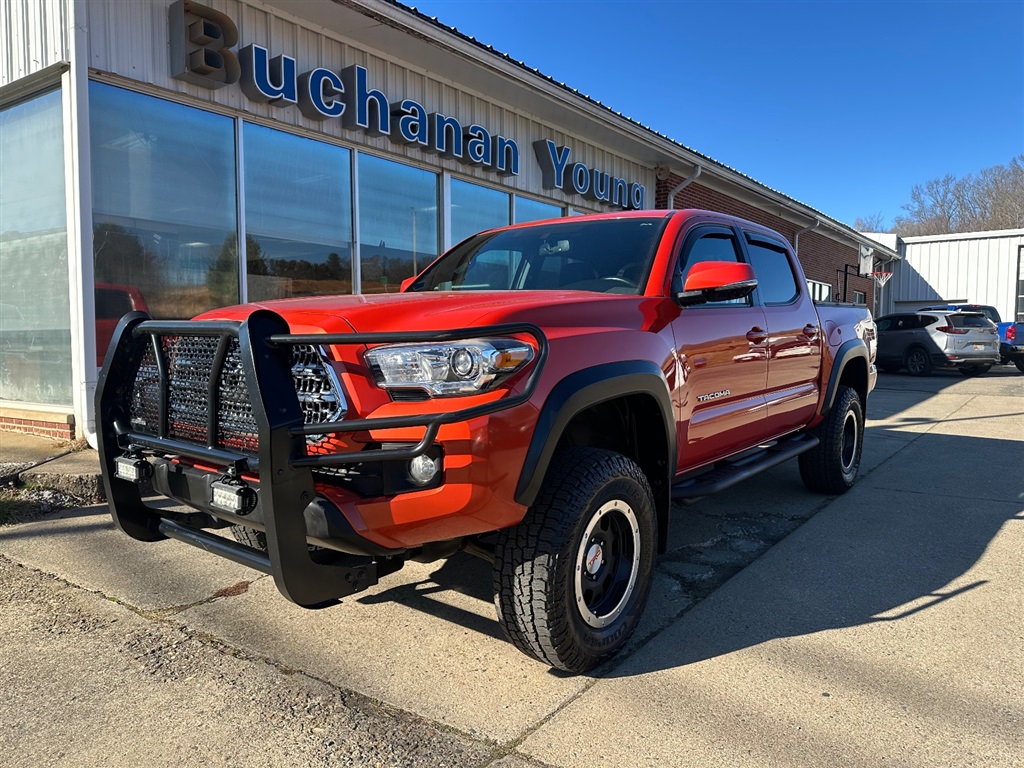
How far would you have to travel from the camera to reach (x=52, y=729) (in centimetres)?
245

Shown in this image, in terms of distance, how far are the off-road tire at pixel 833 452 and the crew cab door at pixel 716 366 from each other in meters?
1.23

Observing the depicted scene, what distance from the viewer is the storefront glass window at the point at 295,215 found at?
7699mm

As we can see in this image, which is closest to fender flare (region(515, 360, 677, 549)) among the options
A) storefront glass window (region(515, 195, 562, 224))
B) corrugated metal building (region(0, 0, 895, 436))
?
corrugated metal building (region(0, 0, 895, 436))

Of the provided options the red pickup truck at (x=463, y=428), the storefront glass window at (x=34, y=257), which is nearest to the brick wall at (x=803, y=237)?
the storefront glass window at (x=34, y=257)

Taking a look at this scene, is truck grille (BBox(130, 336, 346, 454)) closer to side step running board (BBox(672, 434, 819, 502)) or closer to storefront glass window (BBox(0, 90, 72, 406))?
side step running board (BBox(672, 434, 819, 502))

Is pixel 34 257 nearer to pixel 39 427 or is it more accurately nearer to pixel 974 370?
pixel 39 427

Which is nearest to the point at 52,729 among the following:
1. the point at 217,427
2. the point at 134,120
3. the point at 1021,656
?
the point at 217,427

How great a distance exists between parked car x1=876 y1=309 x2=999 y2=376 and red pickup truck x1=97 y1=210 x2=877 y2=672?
1648 centimetres

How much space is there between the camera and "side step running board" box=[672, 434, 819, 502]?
3557mm

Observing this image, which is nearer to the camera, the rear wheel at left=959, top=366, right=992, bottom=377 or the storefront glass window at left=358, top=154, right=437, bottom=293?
the storefront glass window at left=358, top=154, right=437, bottom=293

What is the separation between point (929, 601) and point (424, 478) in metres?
2.74

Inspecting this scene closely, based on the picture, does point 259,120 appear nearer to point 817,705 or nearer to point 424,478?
point 424,478

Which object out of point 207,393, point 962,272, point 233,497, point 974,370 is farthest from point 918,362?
point 233,497

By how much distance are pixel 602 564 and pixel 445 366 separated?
1193 millimetres
